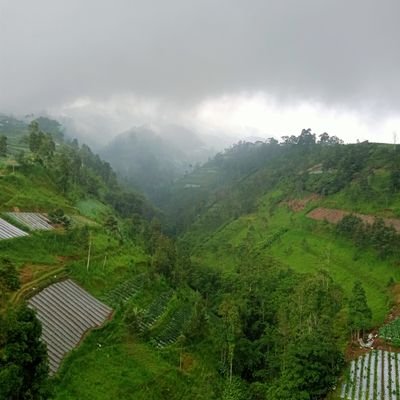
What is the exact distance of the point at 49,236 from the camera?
53.1m

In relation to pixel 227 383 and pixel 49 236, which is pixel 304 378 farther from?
pixel 49 236

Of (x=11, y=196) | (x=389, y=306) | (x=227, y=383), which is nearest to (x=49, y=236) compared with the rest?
(x=11, y=196)

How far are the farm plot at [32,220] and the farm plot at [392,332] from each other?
41.0 meters

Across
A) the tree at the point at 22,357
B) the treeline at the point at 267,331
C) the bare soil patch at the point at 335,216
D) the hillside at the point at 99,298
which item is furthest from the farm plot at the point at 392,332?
the tree at the point at 22,357

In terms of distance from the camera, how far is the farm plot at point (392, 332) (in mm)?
49066

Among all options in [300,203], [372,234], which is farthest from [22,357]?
[300,203]

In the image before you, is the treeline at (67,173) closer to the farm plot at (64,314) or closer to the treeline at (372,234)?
the farm plot at (64,314)

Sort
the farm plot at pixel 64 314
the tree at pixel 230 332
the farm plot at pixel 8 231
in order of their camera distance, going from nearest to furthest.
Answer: the farm plot at pixel 64 314 → the tree at pixel 230 332 → the farm plot at pixel 8 231

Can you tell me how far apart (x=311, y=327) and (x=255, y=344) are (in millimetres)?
6137

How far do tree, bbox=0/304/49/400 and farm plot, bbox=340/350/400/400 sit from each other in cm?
2671

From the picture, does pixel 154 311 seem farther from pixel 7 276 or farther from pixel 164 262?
pixel 7 276

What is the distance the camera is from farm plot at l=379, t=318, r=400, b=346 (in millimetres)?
49066

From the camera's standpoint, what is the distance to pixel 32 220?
57625 millimetres

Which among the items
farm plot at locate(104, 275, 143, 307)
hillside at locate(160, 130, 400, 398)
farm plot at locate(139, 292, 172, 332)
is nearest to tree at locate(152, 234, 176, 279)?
farm plot at locate(104, 275, 143, 307)
